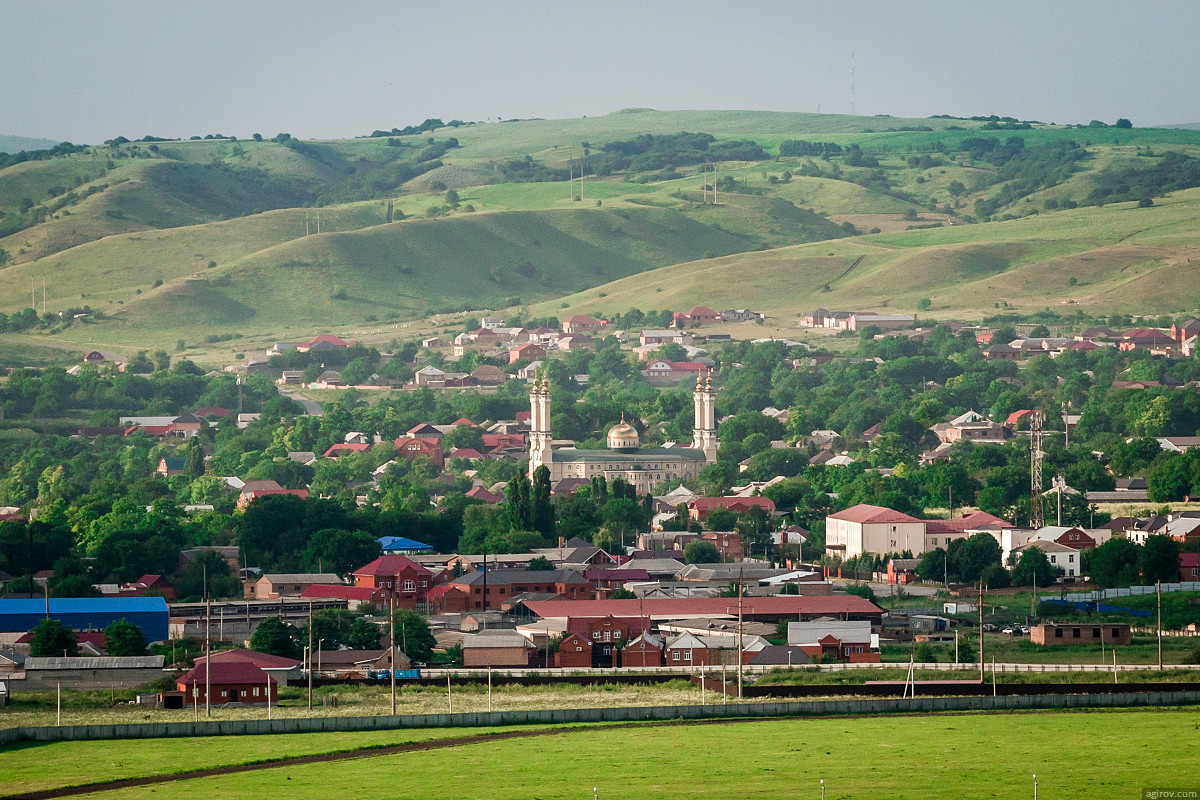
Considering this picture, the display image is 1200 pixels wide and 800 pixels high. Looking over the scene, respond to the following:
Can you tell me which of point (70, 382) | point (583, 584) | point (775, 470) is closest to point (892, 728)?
point (583, 584)

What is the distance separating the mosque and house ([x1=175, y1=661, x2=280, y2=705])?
7644 centimetres

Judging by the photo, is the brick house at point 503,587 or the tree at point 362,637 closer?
the tree at point 362,637

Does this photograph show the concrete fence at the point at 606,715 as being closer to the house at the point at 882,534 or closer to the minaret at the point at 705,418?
the house at the point at 882,534

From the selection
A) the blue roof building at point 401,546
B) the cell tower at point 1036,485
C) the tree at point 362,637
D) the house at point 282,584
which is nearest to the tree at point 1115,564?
the cell tower at point 1036,485

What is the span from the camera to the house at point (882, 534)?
3994 inches

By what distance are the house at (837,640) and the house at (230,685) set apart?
20076mm

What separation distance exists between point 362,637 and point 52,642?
10.1 metres

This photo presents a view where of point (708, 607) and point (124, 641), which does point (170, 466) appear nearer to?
point (708, 607)

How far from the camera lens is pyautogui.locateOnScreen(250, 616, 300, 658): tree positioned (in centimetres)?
6819

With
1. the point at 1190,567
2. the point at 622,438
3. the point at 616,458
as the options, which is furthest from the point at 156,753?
the point at 622,438

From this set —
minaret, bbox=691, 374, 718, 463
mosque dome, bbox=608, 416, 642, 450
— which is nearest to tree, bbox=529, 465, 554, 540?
mosque dome, bbox=608, 416, 642, 450

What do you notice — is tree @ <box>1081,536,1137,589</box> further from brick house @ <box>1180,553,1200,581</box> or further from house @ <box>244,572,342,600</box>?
house @ <box>244,572,342,600</box>

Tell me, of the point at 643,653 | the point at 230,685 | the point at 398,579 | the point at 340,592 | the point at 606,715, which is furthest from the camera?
the point at 398,579

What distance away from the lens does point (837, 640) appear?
7175 cm
